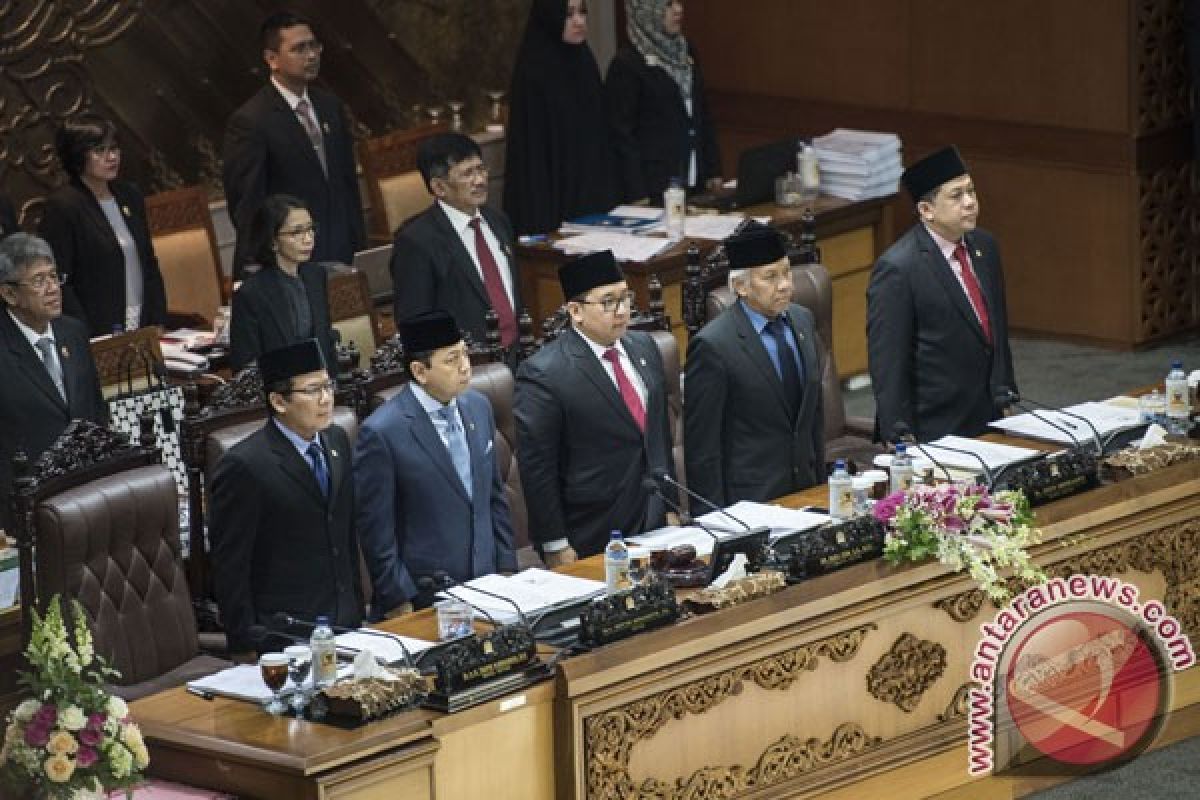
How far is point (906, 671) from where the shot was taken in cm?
672

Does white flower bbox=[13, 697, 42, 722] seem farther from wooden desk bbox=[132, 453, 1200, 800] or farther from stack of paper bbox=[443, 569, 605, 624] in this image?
stack of paper bbox=[443, 569, 605, 624]

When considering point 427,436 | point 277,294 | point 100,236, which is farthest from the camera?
point 100,236

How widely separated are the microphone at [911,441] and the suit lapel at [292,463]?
1.70 m

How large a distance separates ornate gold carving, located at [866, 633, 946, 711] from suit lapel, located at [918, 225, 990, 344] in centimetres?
159

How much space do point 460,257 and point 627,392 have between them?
6.03 ft

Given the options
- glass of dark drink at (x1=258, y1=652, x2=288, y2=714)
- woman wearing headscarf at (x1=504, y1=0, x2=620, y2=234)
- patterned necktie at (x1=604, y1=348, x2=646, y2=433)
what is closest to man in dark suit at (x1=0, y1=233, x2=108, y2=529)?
patterned necktie at (x1=604, y1=348, x2=646, y2=433)

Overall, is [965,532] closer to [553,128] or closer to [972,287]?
[972,287]

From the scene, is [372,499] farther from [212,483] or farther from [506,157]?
[506,157]

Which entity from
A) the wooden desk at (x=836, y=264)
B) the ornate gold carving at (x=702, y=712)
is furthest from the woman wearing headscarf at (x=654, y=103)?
the ornate gold carving at (x=702, y=712)

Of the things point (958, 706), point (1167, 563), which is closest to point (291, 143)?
point (1167, 563)

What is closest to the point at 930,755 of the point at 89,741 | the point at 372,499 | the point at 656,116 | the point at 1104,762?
the point at 1104,762

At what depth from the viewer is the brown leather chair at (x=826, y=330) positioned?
872 centimetres

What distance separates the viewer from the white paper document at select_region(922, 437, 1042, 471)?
24.6 feet

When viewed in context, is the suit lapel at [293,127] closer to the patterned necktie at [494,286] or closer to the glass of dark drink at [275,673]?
the patterned necktie at [494,286]
